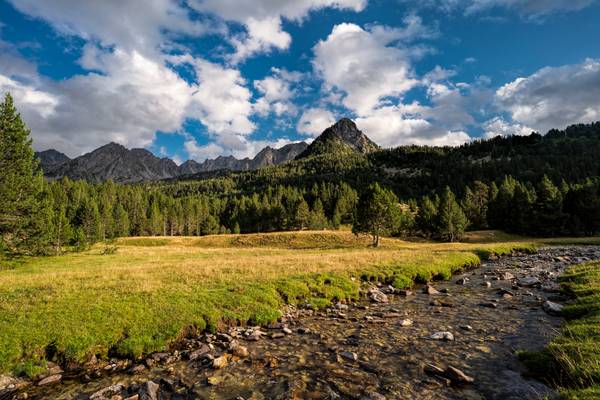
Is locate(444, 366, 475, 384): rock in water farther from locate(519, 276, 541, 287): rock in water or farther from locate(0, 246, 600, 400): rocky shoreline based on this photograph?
locate(519, 276, 541, 287): rock in water

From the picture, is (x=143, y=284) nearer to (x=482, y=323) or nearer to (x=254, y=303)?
(x=254, y=303)

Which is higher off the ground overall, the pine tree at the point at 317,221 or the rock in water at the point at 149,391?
the pine tree at the point at 317,221

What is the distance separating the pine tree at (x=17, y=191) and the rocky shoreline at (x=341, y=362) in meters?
31.6

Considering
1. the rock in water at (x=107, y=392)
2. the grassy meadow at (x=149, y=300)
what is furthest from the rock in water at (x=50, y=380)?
the rock in water at (x=107, y=392)

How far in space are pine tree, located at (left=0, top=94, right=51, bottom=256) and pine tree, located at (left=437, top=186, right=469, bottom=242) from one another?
271ft

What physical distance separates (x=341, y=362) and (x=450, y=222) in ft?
251

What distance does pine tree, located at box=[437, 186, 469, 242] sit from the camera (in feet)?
256

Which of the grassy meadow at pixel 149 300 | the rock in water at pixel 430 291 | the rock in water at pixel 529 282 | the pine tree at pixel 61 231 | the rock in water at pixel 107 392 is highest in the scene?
the pine tree at pixel 61 231

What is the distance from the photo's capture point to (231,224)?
148 metres

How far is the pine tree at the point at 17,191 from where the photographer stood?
33.0 metres

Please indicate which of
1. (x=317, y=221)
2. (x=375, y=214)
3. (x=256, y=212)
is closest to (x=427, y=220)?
(x=375, y=214)

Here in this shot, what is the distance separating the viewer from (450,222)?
77938 millimetres

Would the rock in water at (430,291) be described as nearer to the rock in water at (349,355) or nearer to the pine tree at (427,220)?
the rock in water at (349,355)

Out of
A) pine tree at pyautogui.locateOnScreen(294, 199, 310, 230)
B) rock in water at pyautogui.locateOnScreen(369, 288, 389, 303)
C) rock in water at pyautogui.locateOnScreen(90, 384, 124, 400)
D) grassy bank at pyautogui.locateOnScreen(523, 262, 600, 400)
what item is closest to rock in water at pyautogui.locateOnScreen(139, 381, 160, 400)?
rock in water at pyautogui.locateOnScreen(90, 384, 124, 400)
